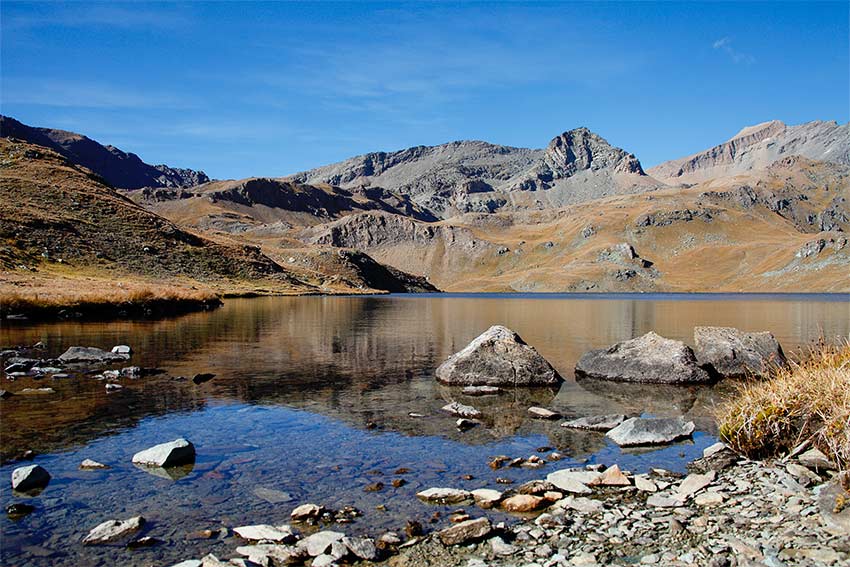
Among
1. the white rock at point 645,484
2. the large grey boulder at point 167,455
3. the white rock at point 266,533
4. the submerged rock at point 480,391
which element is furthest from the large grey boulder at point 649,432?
the large grey boulder at point 167,455

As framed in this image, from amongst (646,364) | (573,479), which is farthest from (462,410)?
(646,364)

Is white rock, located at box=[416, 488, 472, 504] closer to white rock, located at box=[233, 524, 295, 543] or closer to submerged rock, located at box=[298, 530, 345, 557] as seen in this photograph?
submerged rock, located at box=[298, 530, 345, 557]

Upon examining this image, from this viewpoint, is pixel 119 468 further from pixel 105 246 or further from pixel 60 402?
pixel 105 246

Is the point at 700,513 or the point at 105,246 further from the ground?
the point at 105,246

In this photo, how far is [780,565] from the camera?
9719 mm

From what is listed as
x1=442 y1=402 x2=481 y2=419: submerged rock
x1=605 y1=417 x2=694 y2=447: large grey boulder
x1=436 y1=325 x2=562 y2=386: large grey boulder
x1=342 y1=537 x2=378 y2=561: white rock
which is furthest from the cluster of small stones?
x1=436 y1=325 x2=562 y2=386: large grey boulder

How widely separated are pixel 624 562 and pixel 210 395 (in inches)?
798

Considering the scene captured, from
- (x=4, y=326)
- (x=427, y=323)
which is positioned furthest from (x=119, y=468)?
(x=427, y=323)

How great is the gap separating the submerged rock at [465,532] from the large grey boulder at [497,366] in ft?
57.8

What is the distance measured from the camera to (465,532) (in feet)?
38.5

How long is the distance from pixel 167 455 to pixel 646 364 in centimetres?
2395

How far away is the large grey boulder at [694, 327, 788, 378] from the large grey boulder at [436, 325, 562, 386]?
934 centimetres

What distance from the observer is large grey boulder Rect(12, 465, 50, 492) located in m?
14.1

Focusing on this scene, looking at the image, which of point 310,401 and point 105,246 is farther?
point 105,246
